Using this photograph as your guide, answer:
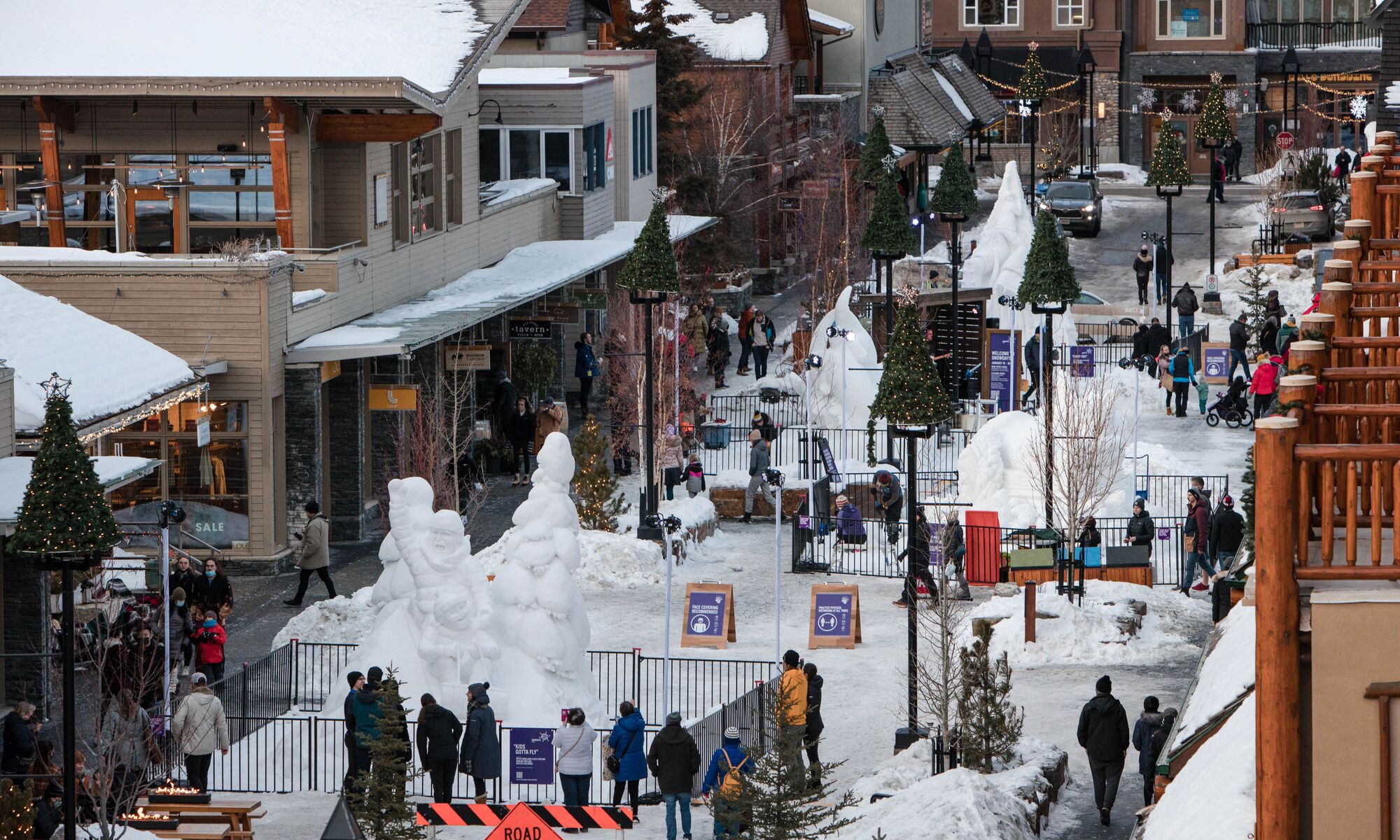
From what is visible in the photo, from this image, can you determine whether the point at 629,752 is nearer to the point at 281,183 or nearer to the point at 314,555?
the point at 314,555

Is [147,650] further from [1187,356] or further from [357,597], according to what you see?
[1187,356]

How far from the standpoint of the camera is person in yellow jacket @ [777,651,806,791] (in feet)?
50.7

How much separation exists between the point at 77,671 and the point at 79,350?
4321 mm

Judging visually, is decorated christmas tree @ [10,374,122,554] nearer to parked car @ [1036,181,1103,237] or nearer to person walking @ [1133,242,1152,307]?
person walking @ [1133,242,1152,307]

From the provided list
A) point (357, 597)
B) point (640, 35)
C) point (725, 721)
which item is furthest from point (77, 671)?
point (640, 35)

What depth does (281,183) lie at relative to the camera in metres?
33.0

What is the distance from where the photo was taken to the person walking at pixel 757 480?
33.7m

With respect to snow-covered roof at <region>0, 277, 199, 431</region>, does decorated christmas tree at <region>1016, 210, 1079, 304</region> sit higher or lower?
higher

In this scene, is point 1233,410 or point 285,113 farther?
Answer: point 1233,410

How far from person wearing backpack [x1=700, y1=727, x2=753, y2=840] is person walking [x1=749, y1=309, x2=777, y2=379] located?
2418 cm

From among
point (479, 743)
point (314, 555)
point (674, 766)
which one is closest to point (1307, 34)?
point (314, 555)

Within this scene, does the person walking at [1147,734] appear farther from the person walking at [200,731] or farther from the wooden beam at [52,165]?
the wooden beam at [52,165]

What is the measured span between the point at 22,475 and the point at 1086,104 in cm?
5764

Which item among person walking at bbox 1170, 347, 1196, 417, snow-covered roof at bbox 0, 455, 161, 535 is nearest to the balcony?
person walking at bbox 1170, 347, 1196, 417
